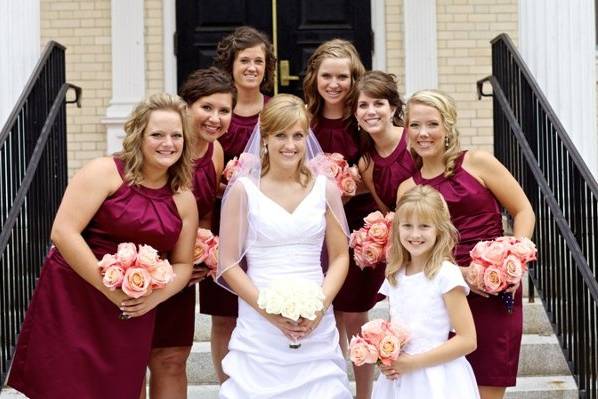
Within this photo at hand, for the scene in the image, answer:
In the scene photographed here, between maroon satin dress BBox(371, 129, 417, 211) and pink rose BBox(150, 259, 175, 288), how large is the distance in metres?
1.30

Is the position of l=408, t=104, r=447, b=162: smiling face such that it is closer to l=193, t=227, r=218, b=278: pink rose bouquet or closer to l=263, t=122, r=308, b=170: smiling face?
l=263, t=122, r=308, b=170: smiling face

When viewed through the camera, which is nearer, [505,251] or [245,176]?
[505,251]

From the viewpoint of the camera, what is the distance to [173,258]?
5.09m

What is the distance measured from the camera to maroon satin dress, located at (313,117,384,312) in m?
5.84

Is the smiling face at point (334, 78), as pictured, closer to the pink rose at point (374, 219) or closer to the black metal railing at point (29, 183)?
the pink rose at point (374, 219)

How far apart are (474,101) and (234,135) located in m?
4.23

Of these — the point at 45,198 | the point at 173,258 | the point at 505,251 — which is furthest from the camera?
the point at 45,198

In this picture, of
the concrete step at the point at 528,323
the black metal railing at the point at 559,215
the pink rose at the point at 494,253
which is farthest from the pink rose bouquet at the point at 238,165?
the black metal railing at the point at 559,215

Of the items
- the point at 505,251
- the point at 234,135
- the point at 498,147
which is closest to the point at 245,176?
the point at 234,135

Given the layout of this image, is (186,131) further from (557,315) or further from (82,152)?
(82,152)

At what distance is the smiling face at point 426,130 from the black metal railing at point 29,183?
7.15 ft

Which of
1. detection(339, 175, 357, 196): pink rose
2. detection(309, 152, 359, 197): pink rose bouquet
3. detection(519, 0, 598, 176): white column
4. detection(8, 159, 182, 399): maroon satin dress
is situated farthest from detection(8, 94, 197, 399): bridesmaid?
detection(519, 0, 598, 176): white column

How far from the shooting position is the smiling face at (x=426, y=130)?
4973 mm

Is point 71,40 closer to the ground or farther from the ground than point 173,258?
farther from the ground
